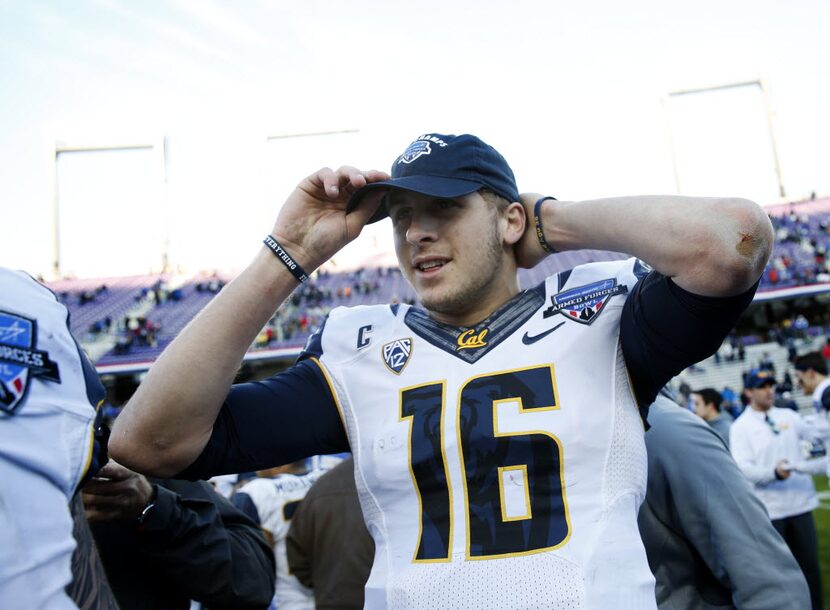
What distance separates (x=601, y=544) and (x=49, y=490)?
115 cm

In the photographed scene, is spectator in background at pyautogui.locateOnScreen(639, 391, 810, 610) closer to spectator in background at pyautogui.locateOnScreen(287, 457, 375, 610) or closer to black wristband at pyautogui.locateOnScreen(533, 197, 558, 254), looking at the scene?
black wristband at pyautogui.locateOnScreen(533, 197, 558, 254)

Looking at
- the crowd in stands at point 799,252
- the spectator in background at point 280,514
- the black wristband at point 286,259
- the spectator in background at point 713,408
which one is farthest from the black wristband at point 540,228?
the crowd in stands at point 799,252

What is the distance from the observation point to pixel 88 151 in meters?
36.6

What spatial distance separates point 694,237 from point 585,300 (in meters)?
0.34

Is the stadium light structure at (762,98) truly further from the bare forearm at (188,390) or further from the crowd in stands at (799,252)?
the bare forearm at (188,390)

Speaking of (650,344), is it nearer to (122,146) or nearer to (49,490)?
(49,490)

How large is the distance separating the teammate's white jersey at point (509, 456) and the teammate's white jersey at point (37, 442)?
2.96 feet

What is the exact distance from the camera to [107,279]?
34.3 m

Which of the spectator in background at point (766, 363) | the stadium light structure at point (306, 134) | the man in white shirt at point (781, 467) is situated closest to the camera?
the man in white shirt at point (781, 467)

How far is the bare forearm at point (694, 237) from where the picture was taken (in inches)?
63.1

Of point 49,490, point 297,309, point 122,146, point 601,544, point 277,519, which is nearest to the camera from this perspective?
point 49,490

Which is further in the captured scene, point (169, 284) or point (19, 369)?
point (169, 284)

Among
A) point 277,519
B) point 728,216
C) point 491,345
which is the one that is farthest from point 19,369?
point 277,519

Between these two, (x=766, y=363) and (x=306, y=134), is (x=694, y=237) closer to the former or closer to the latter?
(x=766, y=363)
